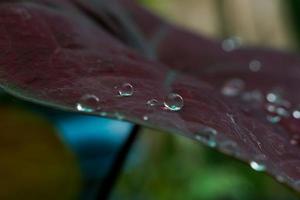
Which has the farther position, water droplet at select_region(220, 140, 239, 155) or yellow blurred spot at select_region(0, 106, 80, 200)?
yellow blurred spot at select_region(0, 106, 80, 200)

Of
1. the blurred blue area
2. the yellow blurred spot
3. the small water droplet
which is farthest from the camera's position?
the blurred blue area

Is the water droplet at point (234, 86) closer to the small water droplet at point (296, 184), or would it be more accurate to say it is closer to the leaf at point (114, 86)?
the leaf at point (114, 86)

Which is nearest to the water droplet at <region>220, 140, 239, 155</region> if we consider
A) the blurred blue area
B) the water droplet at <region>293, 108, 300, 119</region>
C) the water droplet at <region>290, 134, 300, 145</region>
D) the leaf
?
the leaf

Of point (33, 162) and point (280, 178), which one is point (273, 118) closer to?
point (280, 178)

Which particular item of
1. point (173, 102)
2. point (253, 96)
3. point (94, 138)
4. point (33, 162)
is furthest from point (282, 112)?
point (94, 138)

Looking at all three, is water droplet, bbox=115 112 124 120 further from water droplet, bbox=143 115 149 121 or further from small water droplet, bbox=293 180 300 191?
small water droplet, bbox=293 180 300 191
